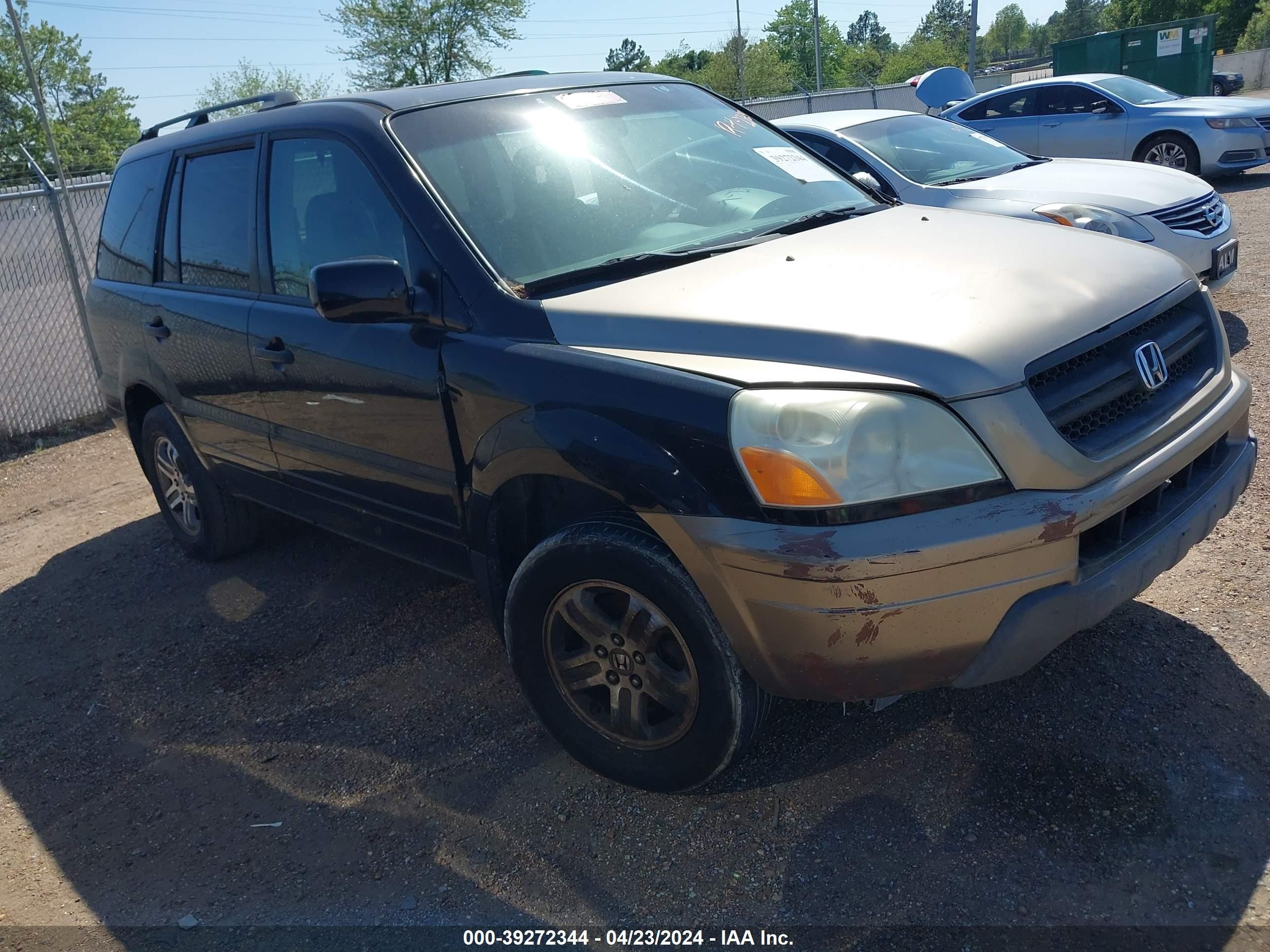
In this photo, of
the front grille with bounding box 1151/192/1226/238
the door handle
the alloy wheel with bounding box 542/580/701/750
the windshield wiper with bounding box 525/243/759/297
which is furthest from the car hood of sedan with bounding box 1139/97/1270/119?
the alloy wheel with bounding box 542/580/701/750

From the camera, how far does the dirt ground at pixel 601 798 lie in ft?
8.22

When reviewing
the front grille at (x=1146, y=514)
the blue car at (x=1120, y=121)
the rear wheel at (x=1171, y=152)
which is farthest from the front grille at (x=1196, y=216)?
the rear wheel at (x=1171, y=152)

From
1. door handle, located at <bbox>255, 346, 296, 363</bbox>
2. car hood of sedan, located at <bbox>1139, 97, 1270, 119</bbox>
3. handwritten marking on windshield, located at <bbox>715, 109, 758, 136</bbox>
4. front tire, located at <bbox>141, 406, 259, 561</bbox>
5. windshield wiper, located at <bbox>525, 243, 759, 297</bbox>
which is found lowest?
front tire, located at <bbox>141, 406, 259, 561</bbox>

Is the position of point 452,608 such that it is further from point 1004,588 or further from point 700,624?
point 1004,588

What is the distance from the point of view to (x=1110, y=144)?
12914 millimetres

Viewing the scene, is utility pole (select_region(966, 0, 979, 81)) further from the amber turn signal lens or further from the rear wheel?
the amber turn signal lens

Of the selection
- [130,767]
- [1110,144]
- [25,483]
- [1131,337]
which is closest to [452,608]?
[130,767]

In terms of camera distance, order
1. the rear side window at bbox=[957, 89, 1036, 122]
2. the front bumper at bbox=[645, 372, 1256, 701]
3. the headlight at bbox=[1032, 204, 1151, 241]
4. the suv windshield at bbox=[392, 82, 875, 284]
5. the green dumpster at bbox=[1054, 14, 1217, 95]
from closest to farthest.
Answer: the front bumper at bbox=[645, 372, 1256, 701]
the suv windshield at bbox=[392, 82, 875, 284]
the headlight at bbox=[1032, 204, 1151, 241]
the rear side window at bbox=[957, 89, 1036, 122]
the green dumpster at bbox=[1054, 14, 1217, 95]

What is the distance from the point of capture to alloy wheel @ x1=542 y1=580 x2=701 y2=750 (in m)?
2.70

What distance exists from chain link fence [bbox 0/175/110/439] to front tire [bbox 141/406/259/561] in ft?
11.4

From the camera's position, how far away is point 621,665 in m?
2.79

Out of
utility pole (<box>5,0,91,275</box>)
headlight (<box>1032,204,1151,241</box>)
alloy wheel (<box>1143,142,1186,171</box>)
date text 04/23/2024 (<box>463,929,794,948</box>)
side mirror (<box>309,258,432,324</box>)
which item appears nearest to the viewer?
date text 04/23/2024 (<box>463,929,794,948</box>)

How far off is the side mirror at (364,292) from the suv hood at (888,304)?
0.44m

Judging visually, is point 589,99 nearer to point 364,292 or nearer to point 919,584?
point 364,292
